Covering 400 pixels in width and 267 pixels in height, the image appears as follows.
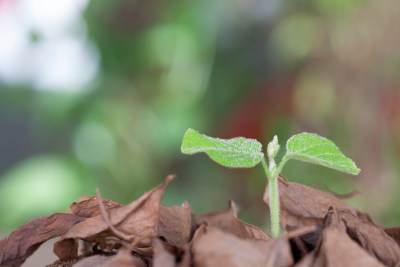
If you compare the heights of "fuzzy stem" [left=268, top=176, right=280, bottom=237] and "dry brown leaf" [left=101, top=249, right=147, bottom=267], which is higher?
"fuzzy stem" [left=268, top=176, right=280, bottom=237]

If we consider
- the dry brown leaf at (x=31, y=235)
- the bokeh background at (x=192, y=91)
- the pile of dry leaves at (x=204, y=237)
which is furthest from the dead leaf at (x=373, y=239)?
the bokeh background at (x=192, y=91)

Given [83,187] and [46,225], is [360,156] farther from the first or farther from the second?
[46,225]

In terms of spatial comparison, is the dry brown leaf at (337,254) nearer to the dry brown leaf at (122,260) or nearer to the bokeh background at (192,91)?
the dry brown leaf at (122,260)

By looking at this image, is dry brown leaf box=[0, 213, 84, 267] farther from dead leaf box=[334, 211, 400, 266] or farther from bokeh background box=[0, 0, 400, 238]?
bokeh background box=[0, 0, 400, 238]

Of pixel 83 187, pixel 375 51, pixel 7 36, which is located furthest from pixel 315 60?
pixel 7 36

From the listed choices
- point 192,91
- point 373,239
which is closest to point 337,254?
point 373,239

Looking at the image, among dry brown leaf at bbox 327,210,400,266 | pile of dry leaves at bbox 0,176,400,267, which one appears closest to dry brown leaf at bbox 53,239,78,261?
pile of dry leaves at bbox 0,176,400,267
